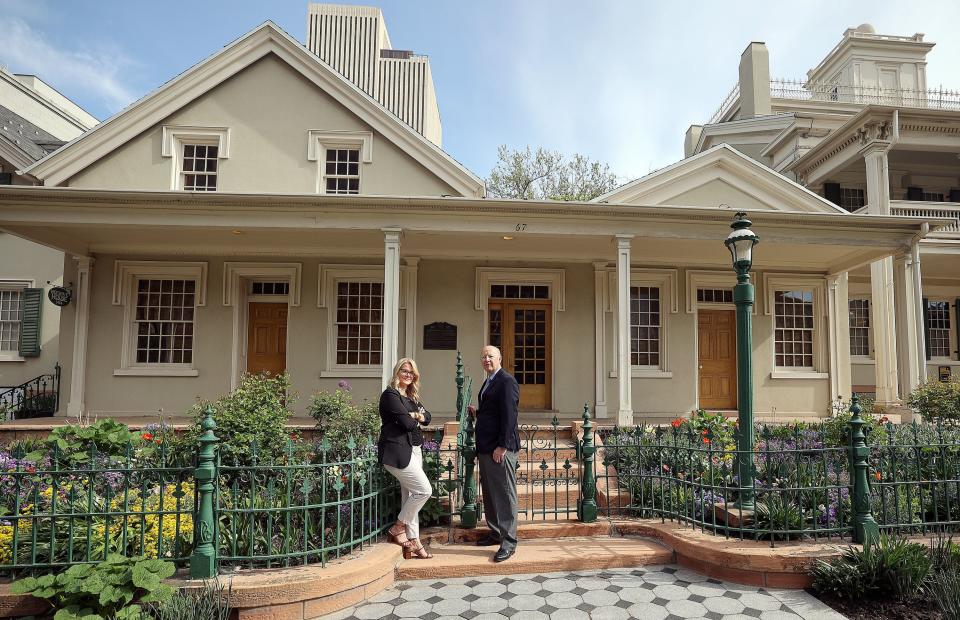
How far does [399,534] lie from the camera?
15.9 ft

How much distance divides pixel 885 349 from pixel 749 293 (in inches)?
349

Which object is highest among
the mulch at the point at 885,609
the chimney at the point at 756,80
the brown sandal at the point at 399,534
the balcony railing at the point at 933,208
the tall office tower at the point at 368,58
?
the tall office tower at the point at 368,58

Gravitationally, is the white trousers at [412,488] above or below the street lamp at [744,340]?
below

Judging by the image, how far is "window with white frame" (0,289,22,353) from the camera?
40.8 ft

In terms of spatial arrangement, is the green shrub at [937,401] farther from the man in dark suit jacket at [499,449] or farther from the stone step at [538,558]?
the man in dark suit jacket at [499,449]

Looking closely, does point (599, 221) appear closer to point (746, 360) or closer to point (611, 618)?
point (746, 360)

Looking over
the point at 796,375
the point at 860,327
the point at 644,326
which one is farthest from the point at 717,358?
the point at 860,327

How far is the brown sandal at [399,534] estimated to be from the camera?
4836 mm

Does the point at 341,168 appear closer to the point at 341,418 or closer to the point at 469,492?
the point at 341,418

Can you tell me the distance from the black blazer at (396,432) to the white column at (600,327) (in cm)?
713

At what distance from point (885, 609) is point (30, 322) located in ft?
50.5

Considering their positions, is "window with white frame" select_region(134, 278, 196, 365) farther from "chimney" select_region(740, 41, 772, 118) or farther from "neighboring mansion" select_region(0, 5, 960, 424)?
"chimney" select_region(740, 41, 772, 118)

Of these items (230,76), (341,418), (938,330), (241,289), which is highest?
(230,76)

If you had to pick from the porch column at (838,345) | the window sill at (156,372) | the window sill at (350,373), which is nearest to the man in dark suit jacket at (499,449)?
the window sill at (350,373)
